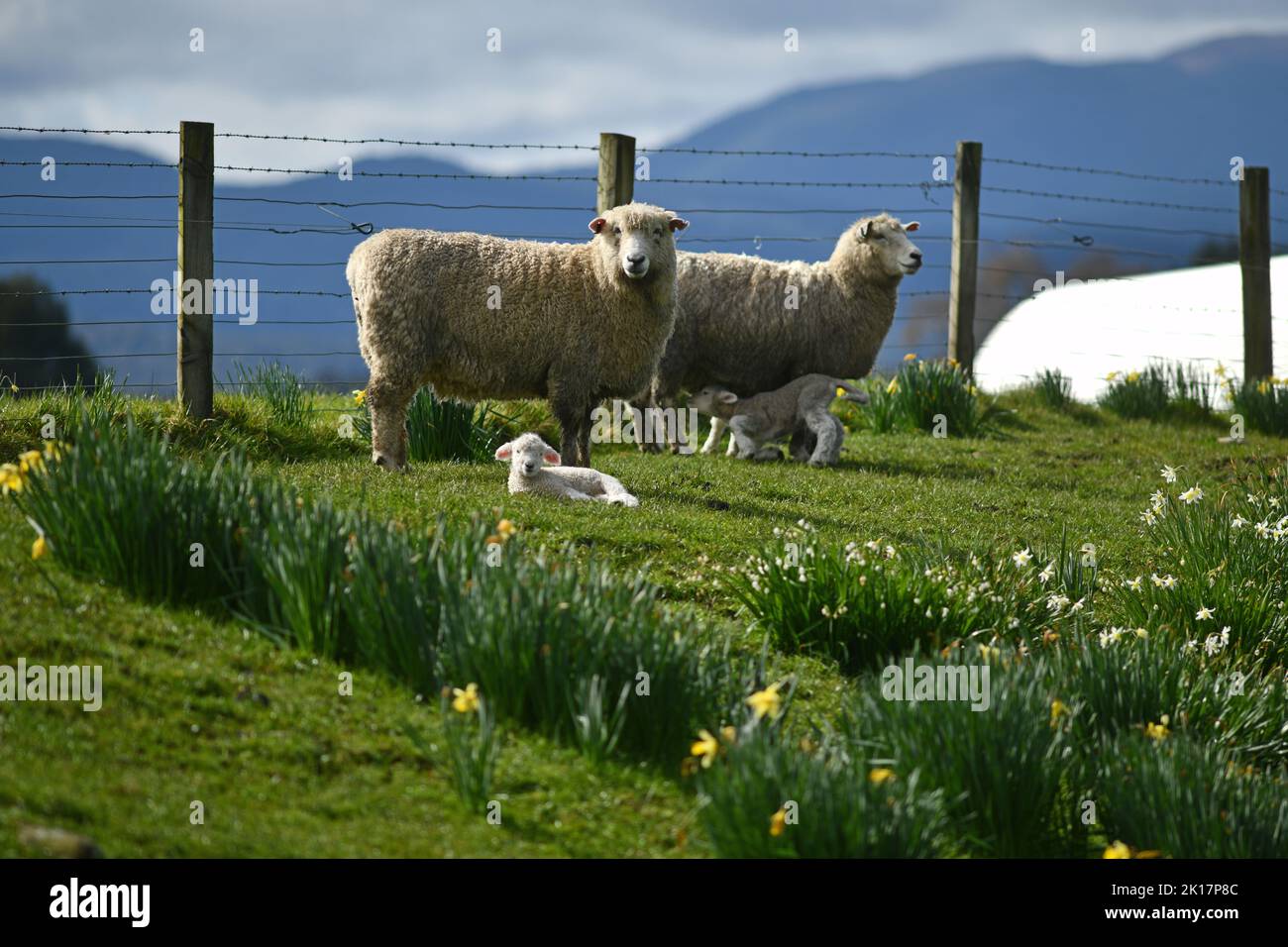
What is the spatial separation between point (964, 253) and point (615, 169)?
14.0ft

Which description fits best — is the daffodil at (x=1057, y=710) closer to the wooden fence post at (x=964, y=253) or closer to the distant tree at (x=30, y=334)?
the wooden fence post at (x=964, y=253)

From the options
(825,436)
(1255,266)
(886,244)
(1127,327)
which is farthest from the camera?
(1127,327)

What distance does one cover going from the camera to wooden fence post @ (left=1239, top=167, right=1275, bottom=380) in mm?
14586

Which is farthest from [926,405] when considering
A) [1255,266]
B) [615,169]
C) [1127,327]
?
[1127,327]

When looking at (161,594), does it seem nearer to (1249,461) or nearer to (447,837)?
(447,837)

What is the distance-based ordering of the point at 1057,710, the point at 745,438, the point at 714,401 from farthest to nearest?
the point at 714,401, the point at 745,438, the point at 1057,710

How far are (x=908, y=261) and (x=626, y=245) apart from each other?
10.5 ft

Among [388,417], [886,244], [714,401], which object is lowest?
[388,417]

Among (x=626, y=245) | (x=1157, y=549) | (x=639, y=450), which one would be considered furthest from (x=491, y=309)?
(x=1157, y=549)

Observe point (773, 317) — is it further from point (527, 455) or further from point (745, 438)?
point (527, 455)

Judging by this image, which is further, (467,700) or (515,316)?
(515,316)

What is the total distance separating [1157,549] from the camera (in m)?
7.69

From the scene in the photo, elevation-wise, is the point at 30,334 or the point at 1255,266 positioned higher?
the point at 30,334

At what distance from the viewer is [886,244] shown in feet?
35.2
